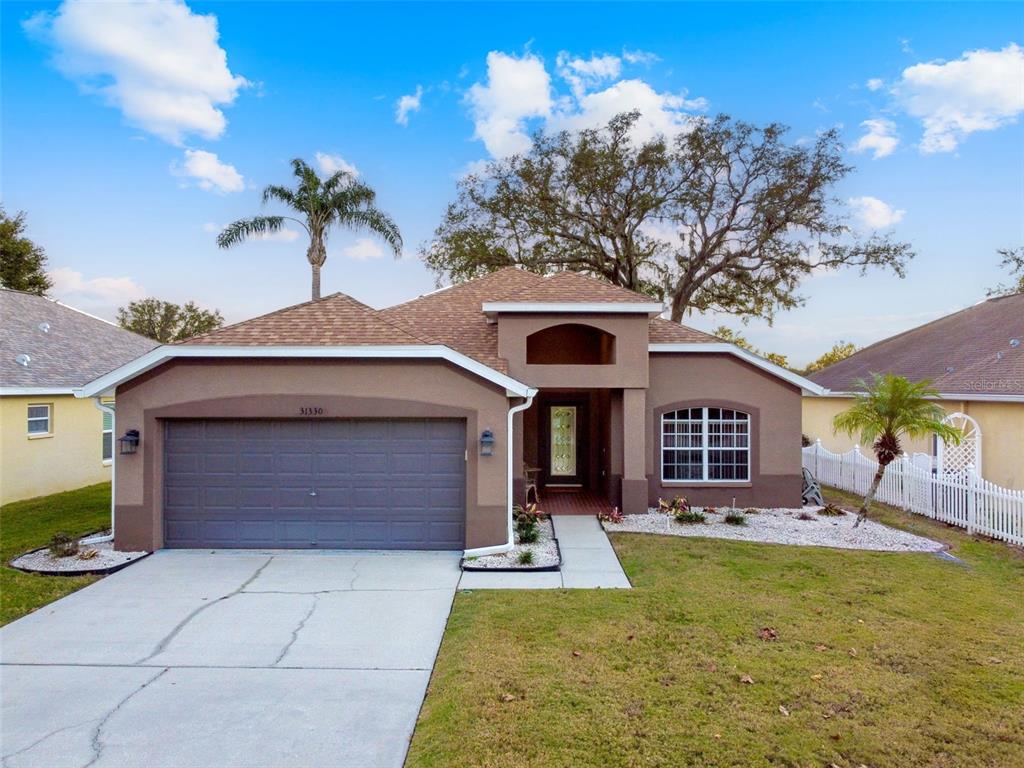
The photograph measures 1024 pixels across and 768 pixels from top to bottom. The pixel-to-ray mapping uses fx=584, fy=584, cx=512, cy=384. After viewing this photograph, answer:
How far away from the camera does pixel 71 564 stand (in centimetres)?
912

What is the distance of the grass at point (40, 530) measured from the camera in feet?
25.4

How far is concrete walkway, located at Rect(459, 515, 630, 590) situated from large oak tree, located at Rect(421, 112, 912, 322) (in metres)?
21.1

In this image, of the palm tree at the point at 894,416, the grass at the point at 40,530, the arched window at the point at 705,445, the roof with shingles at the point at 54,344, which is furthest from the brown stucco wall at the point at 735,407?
the roof with shingles at the point at 54,344

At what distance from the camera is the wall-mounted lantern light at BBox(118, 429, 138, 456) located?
32.1 feet

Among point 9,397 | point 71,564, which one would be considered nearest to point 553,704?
point 71,564

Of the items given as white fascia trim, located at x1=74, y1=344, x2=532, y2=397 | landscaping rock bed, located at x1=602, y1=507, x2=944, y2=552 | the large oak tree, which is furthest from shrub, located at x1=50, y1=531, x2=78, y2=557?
the large oak tree

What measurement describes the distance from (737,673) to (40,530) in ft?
41.9

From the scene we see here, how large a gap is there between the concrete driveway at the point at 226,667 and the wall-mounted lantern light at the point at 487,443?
192 cm

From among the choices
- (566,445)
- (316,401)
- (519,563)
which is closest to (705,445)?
(566,445)

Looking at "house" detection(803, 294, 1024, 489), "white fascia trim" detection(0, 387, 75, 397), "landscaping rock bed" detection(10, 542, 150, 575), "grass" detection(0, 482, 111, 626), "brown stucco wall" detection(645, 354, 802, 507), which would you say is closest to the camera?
"grass" detection(0, 482, 111, 626)

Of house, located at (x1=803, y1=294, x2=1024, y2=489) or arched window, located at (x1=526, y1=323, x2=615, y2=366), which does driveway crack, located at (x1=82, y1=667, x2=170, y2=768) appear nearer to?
arched window, located at (x1=526, y1=323, x2=615, y2=366)

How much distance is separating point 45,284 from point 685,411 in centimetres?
3497

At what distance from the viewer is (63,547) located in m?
9.61

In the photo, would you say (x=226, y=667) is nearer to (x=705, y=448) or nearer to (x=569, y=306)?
(x=569, y=306)
